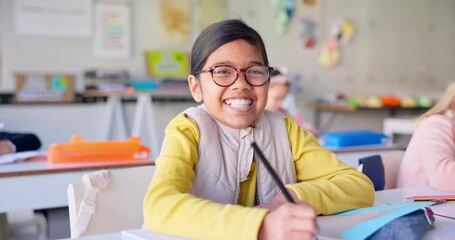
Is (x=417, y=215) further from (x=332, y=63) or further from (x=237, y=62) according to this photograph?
(x=332, y=63)

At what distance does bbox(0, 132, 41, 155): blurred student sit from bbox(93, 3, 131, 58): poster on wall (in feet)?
7.26

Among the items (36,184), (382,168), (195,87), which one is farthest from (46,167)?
(382,168)

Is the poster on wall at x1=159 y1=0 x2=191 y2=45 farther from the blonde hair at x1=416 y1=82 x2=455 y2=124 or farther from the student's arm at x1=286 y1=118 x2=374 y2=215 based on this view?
the student's arm at x1=286 y1=118 x2=374 y2=215

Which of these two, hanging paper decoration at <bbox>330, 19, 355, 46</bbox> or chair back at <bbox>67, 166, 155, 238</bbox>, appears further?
hanging paper decoration at <bbox>330, 19, 355, 46</bbox>

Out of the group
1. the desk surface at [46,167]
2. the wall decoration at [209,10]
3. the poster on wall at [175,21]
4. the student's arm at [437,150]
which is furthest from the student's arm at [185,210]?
the wall decoration at [209,10]

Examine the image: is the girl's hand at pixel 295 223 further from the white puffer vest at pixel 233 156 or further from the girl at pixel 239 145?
the white puffer vest at pixel 233 156

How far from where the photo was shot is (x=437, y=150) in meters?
1.69

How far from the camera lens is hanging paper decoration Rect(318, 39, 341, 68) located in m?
5.61

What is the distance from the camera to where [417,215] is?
2.89 ft

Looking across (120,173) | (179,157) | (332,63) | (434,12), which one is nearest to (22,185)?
(120,173)

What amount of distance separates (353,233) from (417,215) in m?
0.13

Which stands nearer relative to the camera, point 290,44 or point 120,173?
point 120,173

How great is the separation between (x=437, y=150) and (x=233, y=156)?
35.8 inches

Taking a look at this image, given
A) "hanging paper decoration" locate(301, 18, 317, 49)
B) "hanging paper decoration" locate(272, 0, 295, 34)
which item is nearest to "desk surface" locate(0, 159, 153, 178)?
"hanging paper decoration" locate(272, 0, 295, 34)
